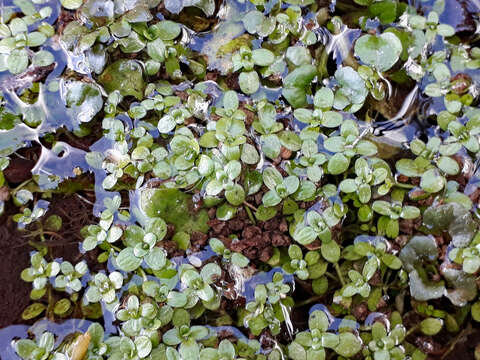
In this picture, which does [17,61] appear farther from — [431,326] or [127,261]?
[431,326]

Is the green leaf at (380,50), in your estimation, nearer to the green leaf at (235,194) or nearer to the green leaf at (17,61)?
the green leaf at (235,194)

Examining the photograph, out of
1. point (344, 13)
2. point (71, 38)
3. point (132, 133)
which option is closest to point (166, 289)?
point (132, 133)

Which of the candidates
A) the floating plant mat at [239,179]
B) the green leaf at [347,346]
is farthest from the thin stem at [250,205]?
the green leaf at [347,346]

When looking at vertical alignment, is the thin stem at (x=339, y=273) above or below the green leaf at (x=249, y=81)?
below

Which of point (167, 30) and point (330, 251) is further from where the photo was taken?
point (167, 30)

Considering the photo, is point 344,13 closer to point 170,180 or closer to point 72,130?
point 170,180

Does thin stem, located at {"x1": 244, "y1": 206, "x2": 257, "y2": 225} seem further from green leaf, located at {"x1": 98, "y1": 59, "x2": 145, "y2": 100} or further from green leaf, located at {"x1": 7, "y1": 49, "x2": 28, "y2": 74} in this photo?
green leaf, located at {"x1": 7, "y1": 49, "x2": 28, "y2": 74}

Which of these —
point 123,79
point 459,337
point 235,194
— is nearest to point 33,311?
point 235,194

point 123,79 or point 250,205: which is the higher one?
point 123,79
